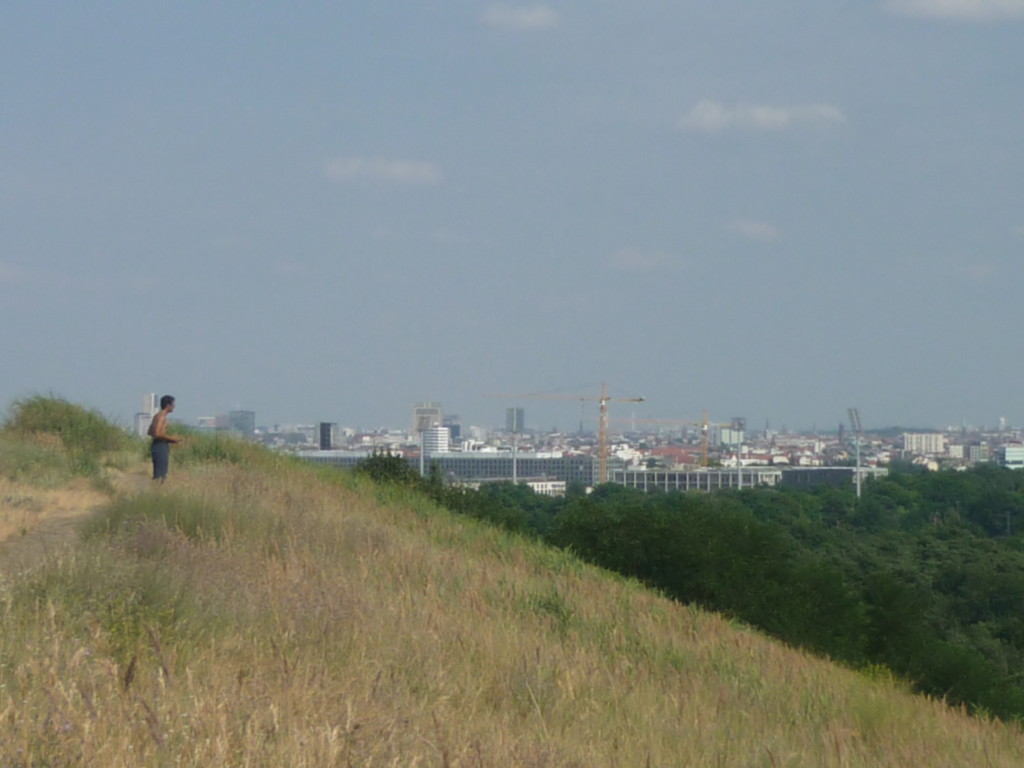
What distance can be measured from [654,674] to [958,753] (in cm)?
238

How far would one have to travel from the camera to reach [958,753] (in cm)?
915

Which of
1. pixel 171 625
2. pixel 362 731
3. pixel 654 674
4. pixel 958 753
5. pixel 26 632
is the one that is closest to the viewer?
pixel 362 731

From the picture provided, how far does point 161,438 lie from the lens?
55.5ft

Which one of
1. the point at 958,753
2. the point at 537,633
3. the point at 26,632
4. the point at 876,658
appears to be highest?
the point at 26,632

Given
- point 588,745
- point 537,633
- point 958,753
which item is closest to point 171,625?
point 588,745

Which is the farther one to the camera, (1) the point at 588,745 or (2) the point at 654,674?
(2) the point at 654,674

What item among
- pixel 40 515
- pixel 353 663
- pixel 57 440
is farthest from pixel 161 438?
pixel 353 663

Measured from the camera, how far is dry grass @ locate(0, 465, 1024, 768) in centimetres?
471

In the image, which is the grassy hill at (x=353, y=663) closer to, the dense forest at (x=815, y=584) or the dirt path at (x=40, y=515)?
the dirt path at (x=40, y=515)

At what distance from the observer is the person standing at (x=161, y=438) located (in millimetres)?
16672

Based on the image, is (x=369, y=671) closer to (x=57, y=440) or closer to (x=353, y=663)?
(x=353, y=663)

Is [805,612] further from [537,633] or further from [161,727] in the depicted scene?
[161,727]

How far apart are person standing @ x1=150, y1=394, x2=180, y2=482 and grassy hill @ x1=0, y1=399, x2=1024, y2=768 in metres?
0.69

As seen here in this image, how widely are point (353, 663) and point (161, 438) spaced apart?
10.5 m
